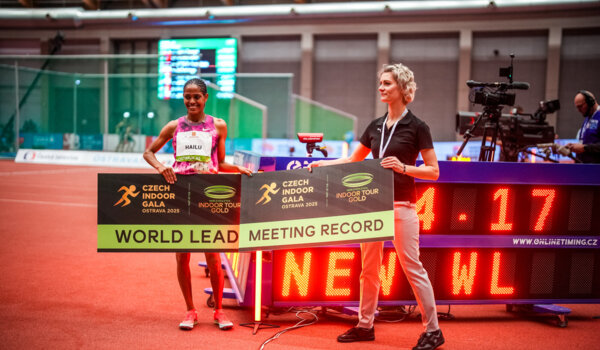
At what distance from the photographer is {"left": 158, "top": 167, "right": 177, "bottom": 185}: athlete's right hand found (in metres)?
3.91

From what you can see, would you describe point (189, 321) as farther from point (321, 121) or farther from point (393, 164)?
point (321, 121)

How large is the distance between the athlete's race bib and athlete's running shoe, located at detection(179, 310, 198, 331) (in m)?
1.25

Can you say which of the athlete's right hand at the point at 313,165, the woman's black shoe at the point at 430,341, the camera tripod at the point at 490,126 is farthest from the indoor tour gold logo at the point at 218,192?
the camera tripod at the point at 490,126

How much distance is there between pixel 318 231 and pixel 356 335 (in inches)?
35.2

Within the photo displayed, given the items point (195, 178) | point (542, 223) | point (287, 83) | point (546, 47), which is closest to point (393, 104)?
point (195, 178)

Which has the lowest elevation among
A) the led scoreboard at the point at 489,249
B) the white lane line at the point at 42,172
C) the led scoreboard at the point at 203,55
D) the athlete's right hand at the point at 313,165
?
the white lane line at the point at 42,172

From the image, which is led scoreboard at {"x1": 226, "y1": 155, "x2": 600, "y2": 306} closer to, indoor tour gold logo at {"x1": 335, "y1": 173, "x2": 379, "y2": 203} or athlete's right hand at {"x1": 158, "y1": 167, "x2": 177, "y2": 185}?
indoor tour gold logo at {"x1": 335, "y1": 173, "x2": 379, "y2": 203}

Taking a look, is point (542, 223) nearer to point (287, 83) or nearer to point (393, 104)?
point (393, 104)

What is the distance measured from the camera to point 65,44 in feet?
89.9

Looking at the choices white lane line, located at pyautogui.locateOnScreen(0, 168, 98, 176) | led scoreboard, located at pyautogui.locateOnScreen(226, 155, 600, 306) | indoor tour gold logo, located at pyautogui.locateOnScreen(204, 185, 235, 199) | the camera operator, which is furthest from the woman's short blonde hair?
white lane line, located at pyautogui.locateOnScreen(0, 168, 98, 176)

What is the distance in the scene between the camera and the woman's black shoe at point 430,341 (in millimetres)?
3711

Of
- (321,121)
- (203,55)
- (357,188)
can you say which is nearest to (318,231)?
(357,188)

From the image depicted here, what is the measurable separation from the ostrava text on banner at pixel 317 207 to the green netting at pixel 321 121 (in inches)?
653

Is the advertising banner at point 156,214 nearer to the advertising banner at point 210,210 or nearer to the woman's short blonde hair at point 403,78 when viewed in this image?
the advertising banner at point 210,210
